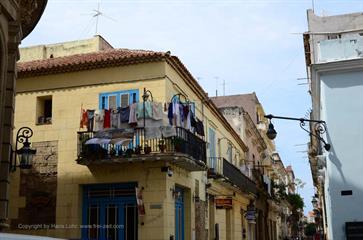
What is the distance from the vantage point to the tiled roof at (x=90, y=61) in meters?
17.7

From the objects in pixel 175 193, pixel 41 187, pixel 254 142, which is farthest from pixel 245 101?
pixel 41 187

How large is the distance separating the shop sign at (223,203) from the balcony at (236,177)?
182 centimetres

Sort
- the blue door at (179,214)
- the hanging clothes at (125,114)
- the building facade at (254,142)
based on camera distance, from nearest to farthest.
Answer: the hanging clothes at (125,114)
the blue door at (179,214)
the building facade at (254,142)

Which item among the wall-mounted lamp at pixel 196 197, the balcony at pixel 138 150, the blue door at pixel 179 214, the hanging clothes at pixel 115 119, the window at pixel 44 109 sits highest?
the window at pixel 44 109

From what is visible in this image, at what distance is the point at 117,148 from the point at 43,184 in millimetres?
3370

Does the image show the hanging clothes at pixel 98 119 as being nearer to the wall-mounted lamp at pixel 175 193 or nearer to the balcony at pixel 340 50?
the wall-mounted lamp at pixel 175 193

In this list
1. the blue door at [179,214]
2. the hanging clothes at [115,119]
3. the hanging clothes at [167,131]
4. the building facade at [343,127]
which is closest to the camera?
the building facade at [343,127]

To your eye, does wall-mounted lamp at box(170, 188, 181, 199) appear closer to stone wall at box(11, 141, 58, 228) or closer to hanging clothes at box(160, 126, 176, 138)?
hanging clothes at box(160, 126, 176, 138)

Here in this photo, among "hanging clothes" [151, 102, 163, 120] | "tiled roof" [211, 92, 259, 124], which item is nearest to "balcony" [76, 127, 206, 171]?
"hanging clothes" [151, 102, 163, 120]

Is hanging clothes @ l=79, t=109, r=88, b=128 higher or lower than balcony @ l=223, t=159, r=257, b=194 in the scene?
higher

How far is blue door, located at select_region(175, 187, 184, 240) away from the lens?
18578 mm

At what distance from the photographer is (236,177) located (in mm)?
27188

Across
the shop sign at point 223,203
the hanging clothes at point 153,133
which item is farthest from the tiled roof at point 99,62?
the shop sign at point 223,203

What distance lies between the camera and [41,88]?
18969mm
